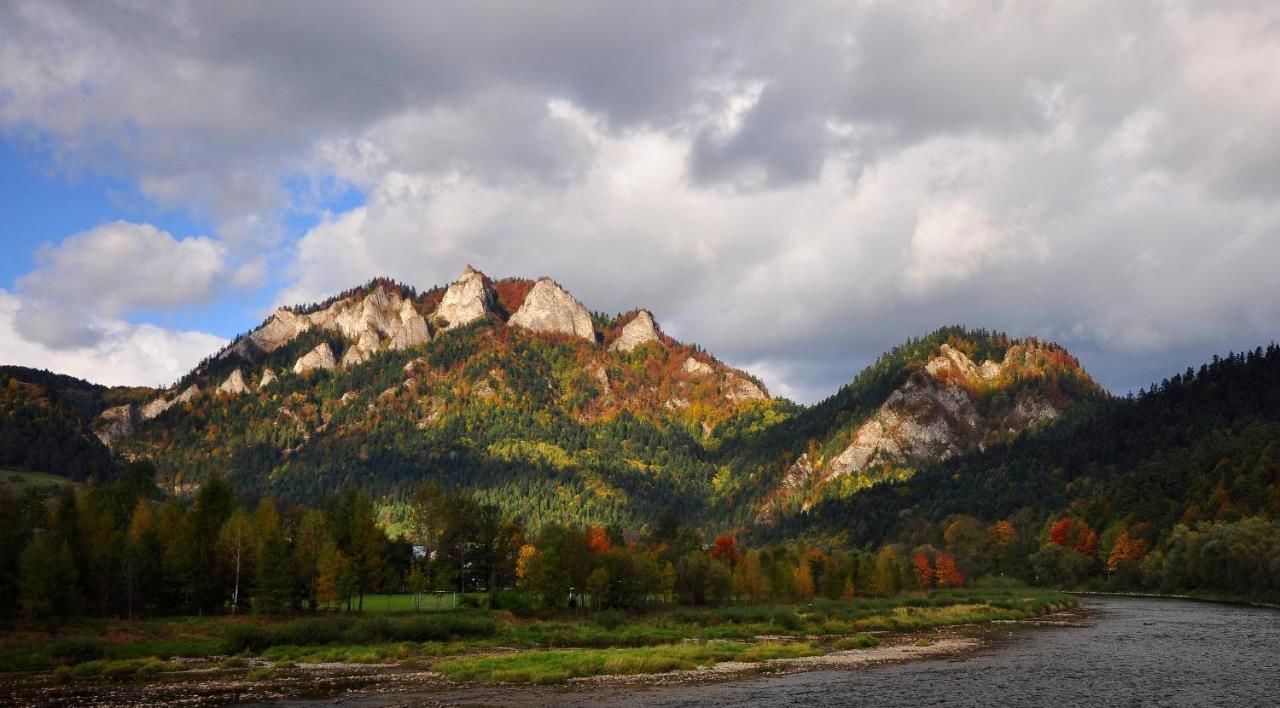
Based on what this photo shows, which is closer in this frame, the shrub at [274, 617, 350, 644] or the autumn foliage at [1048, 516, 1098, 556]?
the shrub at [274, 617, 350, 644]

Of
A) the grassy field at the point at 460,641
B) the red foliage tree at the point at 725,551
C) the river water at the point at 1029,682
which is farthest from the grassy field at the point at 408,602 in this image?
the red foliage tree at the point at 725,551

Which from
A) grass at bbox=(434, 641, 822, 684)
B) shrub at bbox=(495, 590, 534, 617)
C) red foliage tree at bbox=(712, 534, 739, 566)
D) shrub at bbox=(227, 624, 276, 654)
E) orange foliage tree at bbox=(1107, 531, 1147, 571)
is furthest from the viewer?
orange foliage tree at bbox=(1107, 531, 1147, 571)

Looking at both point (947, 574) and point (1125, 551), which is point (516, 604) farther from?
point (1125, 551)

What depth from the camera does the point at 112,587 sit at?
3415 inches

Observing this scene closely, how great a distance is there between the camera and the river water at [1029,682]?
5316 cm

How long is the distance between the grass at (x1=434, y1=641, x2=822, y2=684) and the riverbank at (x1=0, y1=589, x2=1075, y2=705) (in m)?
0.15

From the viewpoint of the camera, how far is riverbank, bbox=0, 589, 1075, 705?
198 ft

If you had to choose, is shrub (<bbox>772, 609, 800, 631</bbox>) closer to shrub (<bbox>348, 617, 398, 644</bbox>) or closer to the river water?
the river water

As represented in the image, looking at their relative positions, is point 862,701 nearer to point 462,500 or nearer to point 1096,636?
point 1096,636

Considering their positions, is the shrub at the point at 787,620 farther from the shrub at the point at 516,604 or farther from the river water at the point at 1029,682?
the shrub at the point at 516,604

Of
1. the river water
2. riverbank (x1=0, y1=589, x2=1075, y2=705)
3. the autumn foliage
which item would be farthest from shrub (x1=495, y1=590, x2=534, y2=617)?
the autumn foliage

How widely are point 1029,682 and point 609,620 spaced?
49.1m

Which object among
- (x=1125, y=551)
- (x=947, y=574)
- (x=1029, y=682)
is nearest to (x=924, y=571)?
(x=947, y=574)

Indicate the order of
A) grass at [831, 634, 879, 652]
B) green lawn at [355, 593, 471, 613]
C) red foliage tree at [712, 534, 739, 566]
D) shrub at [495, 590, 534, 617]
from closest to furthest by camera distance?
grass at [831, 634, 879, 652] → green lawn at [355, 593, 471, 613] → shrub at [495, 590, 534, 617] → red foliage tree at [712, 534, 739, 566]
